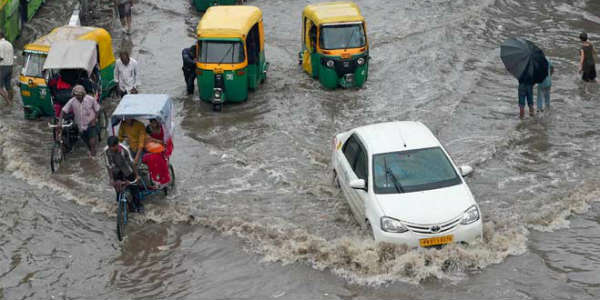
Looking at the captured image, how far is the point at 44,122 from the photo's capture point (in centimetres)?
1728

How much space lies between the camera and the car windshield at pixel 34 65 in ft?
55.9

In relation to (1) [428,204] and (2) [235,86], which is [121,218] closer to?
(1) [428,204]

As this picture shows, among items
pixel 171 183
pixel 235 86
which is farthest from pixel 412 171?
pixel 235 86

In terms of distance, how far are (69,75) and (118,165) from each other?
532 centimetres

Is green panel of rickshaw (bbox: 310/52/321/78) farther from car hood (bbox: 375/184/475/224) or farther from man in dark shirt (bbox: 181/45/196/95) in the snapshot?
car hood (bbox: 375/184/475/224)

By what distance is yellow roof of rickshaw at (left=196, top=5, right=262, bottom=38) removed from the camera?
1777 cm

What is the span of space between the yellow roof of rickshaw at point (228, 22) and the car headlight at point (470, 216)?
901 centimetres

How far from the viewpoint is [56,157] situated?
48.1 feet

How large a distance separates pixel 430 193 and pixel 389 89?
950cm

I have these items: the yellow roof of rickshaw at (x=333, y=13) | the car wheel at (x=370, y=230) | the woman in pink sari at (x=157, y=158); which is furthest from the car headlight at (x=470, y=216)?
the yellow roof of rickshaw at (x=333, y=13)

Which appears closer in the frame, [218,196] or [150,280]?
[150,280]

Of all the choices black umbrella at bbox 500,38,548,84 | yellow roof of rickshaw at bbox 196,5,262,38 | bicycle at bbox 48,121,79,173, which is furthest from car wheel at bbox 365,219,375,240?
yellow roof of rickshaw at bbox 196,5,262,38

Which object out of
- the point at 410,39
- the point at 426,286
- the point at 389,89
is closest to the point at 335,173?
the point at 426,286

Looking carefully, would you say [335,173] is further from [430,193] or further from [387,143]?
[430,193]
